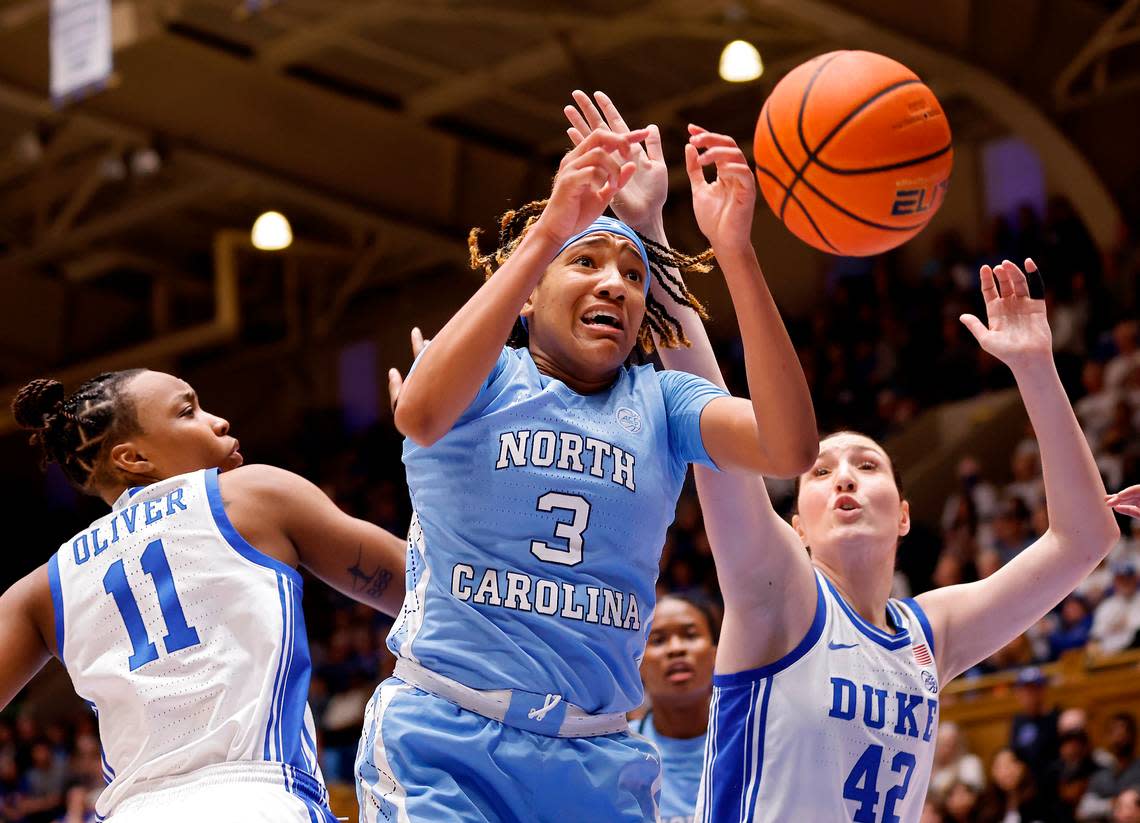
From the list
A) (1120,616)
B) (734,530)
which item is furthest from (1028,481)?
(734,530)

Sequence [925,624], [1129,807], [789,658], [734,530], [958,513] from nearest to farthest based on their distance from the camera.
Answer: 1. [734,530]
2. [789,658]
3. [925,624]
4. [1129,807]
5. [958,513]

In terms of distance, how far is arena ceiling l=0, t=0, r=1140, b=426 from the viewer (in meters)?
13.8

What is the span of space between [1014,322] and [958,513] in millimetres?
9087

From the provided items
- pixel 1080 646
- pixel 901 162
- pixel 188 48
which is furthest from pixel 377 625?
pixel 901 162

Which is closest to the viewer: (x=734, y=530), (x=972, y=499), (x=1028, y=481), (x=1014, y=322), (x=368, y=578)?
(x=368, y=578)

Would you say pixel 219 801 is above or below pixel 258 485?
below

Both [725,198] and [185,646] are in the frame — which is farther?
[185,646]

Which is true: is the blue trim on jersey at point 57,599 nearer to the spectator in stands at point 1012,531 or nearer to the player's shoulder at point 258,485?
the player's shoulder at point 258,485

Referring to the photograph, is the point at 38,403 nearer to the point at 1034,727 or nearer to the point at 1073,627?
the point at 1034,727

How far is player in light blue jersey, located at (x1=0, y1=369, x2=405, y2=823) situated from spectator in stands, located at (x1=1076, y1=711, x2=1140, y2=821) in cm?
582

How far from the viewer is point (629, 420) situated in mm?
3137

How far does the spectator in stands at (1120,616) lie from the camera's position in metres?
9.85

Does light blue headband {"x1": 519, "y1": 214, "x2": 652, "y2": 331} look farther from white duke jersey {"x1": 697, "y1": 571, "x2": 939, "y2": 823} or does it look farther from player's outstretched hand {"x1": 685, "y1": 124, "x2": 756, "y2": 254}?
white duke jersey {"x1": 697, "y1": 571, "x2": 939, "y2": 823}

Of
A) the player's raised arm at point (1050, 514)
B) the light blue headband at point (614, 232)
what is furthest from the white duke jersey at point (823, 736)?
the light blue headband at point (614, 232)
